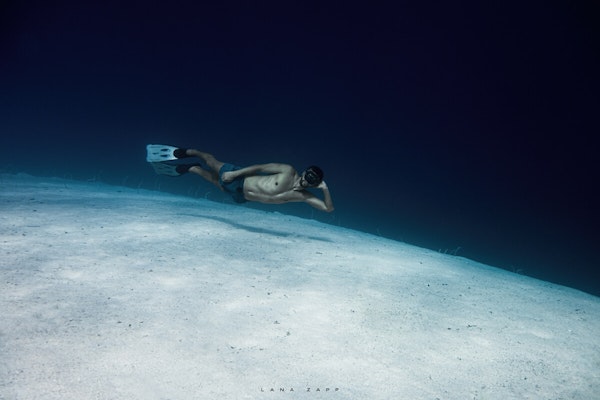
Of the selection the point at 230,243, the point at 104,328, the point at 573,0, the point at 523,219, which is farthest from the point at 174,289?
the point at 523,219

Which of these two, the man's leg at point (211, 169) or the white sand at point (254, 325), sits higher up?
the man's leg at point (211, 169)

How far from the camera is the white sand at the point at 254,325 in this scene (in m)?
2.04

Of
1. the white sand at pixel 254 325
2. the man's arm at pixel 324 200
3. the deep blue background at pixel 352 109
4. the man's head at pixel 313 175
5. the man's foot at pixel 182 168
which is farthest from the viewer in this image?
the deep blue background at pixel 352 109

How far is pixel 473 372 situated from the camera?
8.24 feet

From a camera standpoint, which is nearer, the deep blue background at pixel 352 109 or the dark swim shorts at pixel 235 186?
the dark swim shorts at pixel 235 186

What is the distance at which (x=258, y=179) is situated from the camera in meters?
6.26

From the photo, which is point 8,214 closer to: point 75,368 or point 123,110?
point 75,368

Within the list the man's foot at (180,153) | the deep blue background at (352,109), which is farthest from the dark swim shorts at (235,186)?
the deep blue background at (352,109)

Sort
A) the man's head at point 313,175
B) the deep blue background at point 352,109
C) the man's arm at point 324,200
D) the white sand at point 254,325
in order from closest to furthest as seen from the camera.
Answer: the white sand at point 254,325 < the man's head at point 313,175 < the man's arm at point 324,200 < the deep blue background at point 352,109

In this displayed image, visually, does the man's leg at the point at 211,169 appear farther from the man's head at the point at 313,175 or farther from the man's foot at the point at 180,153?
the man's head at the point at 313,175

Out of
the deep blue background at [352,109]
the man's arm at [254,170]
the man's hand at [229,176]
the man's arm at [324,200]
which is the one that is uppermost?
the deep blue background at [352,109]

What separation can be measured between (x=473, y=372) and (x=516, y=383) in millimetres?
320

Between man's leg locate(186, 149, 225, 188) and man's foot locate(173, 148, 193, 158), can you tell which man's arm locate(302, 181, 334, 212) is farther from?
man's foot locate(173, 148, 193, 158)

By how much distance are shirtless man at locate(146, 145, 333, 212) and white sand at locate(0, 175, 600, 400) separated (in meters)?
1.27
